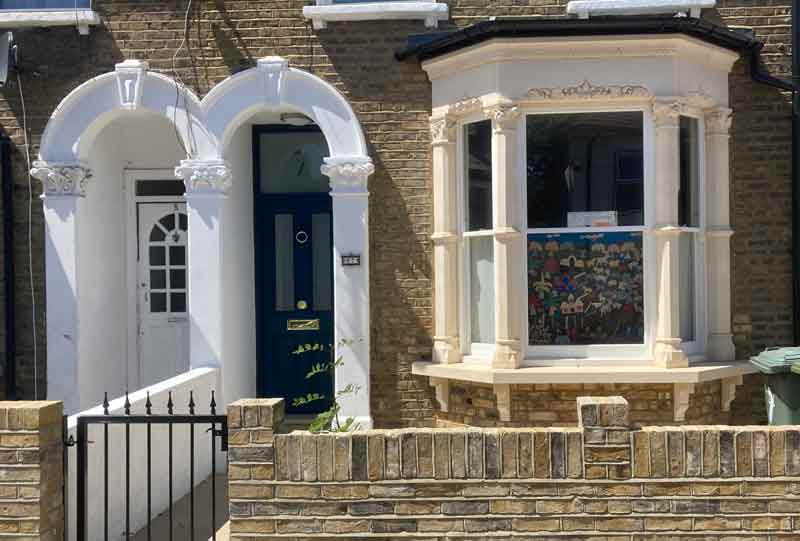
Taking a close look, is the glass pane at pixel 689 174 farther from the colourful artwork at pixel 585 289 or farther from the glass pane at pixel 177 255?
the glass pane at pixel 177 255

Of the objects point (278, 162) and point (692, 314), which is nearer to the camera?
point (692, 314)

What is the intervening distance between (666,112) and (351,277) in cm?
304

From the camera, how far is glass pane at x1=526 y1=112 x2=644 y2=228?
792 cm

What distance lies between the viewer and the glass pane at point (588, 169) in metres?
7.92

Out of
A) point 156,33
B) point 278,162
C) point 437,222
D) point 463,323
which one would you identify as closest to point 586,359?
point 463,323

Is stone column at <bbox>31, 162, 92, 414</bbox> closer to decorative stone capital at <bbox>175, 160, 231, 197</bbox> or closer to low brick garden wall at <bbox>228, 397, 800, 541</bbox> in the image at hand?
decorative stone capital at <bbox>175, 160, 231, 197</bbox>

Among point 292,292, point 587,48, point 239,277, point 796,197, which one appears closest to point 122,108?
point 239,277

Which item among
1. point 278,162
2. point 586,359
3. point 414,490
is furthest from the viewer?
point 278,162

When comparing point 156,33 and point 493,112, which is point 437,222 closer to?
point 493,112

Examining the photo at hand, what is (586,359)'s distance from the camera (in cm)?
786

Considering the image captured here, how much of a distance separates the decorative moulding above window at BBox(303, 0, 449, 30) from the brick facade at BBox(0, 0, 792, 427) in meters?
0.10

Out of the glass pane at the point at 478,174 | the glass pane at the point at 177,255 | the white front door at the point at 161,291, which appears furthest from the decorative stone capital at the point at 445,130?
the glass pane at the point at 177,255

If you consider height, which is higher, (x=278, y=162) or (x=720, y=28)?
(x=720, y=28)

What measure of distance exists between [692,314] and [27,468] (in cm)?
569
